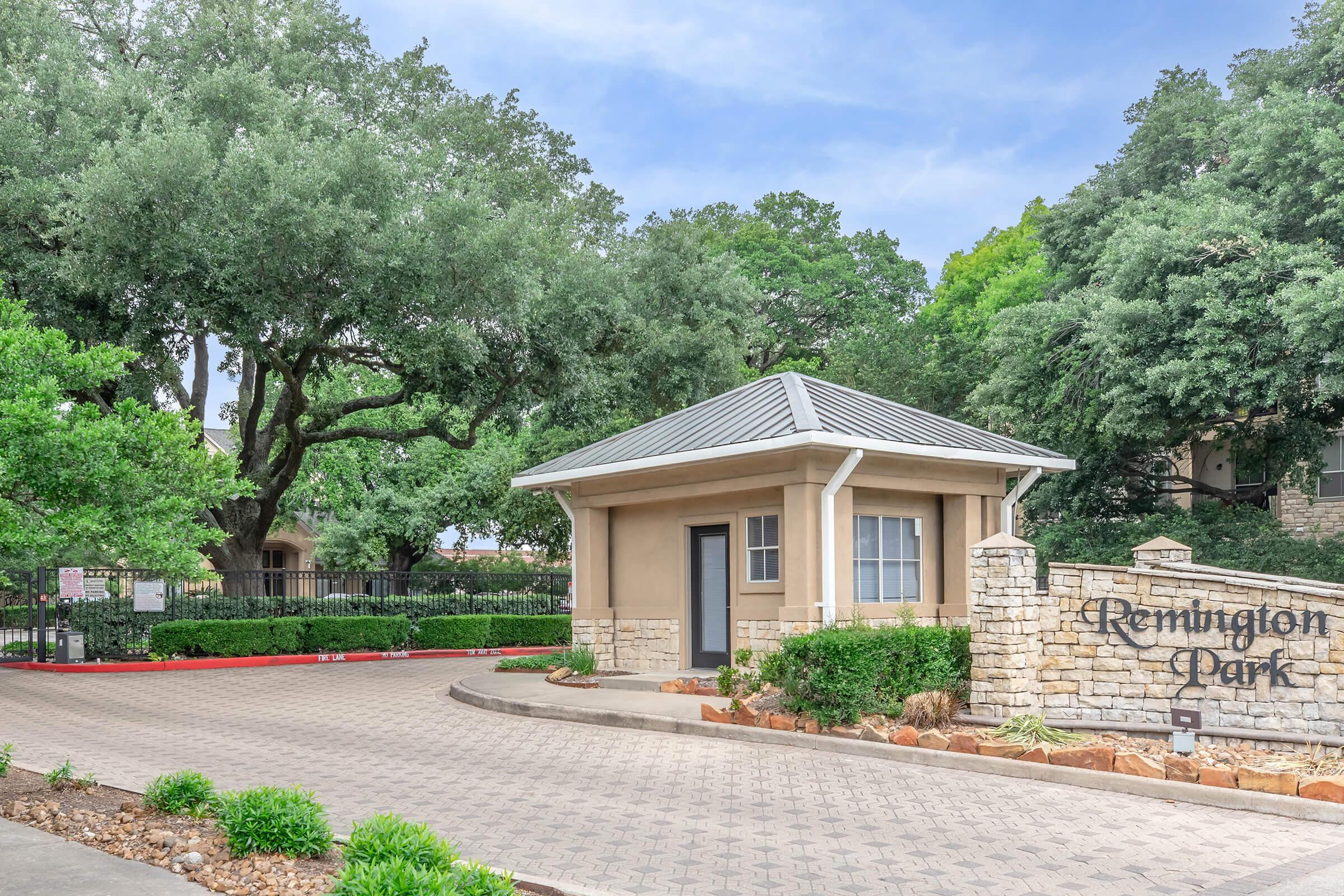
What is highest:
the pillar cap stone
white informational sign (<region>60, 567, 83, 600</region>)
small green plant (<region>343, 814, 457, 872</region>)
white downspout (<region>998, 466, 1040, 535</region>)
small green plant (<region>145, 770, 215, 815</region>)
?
white downspout (<region>998, 466, 1040, 535</region>)

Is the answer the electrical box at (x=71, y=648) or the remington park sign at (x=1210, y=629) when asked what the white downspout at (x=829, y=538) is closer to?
the remington park sign at (x=1210, y=629)

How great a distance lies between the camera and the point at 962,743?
432 inches

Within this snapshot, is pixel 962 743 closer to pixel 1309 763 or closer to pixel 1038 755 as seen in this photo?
pixel 1038 755

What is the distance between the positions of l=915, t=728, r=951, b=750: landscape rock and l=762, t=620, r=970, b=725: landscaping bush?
2.72 ft

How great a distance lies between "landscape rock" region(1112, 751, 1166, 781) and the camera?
9.62 metres

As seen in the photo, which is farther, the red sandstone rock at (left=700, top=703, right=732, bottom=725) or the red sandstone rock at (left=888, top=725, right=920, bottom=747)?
the red sandstone rock at (left=700, top=703, right=732, bottom=725)

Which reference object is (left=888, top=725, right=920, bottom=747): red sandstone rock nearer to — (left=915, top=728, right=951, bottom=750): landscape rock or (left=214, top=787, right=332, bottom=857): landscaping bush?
(left=915, top=728, right=951, bottom=750): landscape rock

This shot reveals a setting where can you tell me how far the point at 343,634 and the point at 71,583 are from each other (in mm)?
5896

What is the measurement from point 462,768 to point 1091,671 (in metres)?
6.55

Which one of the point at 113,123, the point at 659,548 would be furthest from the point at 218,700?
the point at 113,123

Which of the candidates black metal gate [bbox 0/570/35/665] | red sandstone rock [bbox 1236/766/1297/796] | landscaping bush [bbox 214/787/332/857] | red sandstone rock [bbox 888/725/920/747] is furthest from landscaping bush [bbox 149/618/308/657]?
red sandstone rock [bbox 1236/766/1297/796]

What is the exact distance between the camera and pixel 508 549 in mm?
47375

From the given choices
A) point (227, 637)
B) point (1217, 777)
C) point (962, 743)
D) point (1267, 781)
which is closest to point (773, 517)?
point (962, 743)

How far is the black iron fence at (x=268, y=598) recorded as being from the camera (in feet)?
73.0
